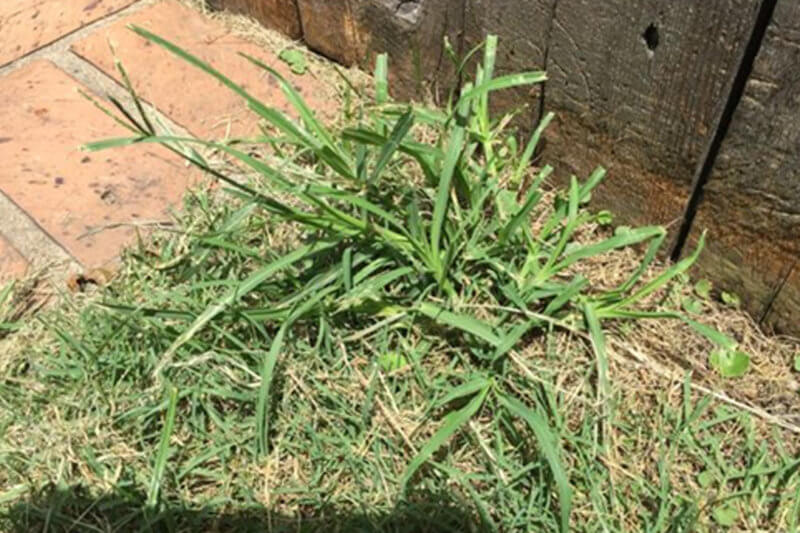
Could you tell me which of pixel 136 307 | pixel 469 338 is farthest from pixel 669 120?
pixel 136 307

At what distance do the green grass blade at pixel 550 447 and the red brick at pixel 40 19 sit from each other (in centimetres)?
150

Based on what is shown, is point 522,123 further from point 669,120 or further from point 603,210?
point 669,120

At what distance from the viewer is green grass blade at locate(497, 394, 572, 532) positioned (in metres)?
1.40

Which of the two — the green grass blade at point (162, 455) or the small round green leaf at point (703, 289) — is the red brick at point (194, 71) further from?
the small round green leaf at point (703, 289)

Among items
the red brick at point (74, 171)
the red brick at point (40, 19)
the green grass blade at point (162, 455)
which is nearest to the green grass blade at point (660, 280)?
the green grass blade at point (162, 455)

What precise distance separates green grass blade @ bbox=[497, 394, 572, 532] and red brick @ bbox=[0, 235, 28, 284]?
3.34 feet

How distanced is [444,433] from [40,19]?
5.16 ft

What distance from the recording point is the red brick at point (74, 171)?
1.91 meters

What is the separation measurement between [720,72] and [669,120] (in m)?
0.15

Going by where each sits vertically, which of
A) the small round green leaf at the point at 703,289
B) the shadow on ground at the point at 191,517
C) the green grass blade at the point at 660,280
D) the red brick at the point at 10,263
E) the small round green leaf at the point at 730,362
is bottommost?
the shadow on ground at the point at 191,517

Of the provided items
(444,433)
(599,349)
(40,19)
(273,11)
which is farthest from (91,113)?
(599,349)

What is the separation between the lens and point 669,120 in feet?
5.24

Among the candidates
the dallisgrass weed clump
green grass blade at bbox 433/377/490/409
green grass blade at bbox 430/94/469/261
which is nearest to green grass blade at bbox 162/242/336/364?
the dallisgrass weed clump

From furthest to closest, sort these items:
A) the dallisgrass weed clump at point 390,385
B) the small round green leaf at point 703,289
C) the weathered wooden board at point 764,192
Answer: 1. the small round green leaf at point 703,289
2. the dallisgrass weed clump at point 390,385
3. the weathered wooden board at point 764,192
